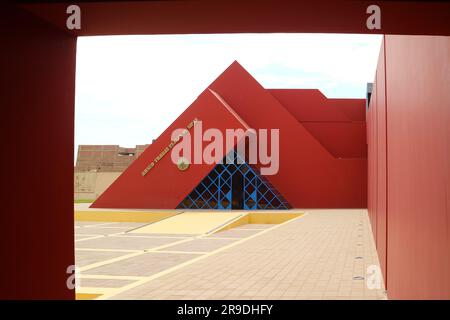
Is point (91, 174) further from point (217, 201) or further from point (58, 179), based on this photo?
point (58, 179)

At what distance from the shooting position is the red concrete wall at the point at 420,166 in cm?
284

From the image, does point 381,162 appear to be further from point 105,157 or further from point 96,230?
point 105,157

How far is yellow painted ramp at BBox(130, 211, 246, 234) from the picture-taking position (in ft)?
50.4

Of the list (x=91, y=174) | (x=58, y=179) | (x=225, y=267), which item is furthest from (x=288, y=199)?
(x=58, y=179)

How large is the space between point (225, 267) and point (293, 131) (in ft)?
50.9

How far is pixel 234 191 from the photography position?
882 inches

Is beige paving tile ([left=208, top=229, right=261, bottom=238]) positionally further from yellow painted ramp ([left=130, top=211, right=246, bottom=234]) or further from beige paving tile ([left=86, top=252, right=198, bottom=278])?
beige paving tile ([left=86, top=252, right=198, bottom=278])

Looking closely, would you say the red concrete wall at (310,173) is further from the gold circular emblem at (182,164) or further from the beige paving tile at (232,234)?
the beige paving tile at (232,234)

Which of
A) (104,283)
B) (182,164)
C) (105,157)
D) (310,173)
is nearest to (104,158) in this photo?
(105,157)

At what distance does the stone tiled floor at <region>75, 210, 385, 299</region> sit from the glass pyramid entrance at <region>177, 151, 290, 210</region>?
8.14 metres

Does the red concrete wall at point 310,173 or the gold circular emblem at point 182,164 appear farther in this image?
the red concrete wall at point 310,173

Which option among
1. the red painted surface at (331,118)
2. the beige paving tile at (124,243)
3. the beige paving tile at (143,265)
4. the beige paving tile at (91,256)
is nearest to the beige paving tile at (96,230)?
the beige paving tile at (124,243)

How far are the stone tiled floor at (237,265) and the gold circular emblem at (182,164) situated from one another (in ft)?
25.9
